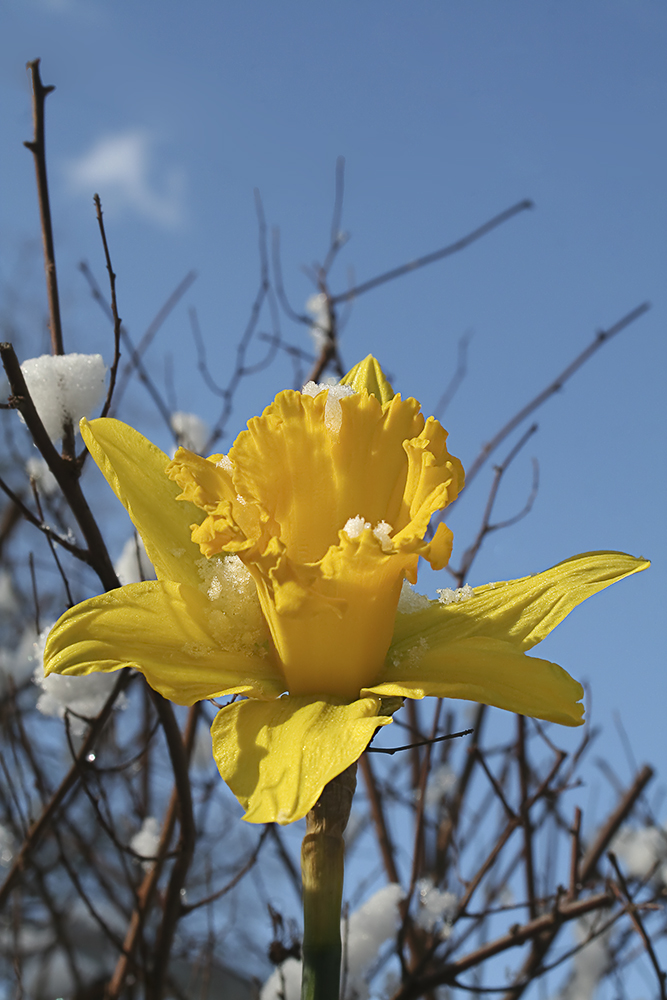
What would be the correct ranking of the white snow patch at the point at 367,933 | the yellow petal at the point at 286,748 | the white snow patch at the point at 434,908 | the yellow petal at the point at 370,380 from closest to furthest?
1. the yellow petal at the point at 286,748
2. the yellow petal at the point at 370,380
3. the white snow patch at the point at 367,933
4. the white snow patch at the point at 434,908

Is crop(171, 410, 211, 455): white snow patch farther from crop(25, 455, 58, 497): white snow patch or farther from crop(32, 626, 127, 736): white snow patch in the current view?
crop(32, 626, 127, 736): white snow patch

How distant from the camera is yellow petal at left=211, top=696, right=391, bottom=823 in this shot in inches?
30.9

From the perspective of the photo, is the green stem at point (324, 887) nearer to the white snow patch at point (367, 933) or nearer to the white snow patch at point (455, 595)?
Answer: the white snow patch at point (455, 595)

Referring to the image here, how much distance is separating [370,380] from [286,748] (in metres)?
0.58

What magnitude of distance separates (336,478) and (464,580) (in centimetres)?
117

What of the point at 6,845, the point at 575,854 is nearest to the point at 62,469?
the point at 575,854

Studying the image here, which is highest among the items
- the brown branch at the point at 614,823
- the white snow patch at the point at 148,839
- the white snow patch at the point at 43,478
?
the white snow patch at the point at 43,478

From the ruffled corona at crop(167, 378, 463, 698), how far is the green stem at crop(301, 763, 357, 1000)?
121 mm

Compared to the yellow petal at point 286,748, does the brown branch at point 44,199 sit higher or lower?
higher

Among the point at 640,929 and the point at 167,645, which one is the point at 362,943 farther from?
the point at 167,645

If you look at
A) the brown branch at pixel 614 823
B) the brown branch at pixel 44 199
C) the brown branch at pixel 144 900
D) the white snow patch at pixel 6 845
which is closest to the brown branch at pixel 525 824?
the brown branch at pixel 614 823

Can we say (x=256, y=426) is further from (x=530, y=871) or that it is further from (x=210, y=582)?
(x=530, y=871)

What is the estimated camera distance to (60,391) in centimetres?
133

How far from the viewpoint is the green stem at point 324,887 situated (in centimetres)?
84
